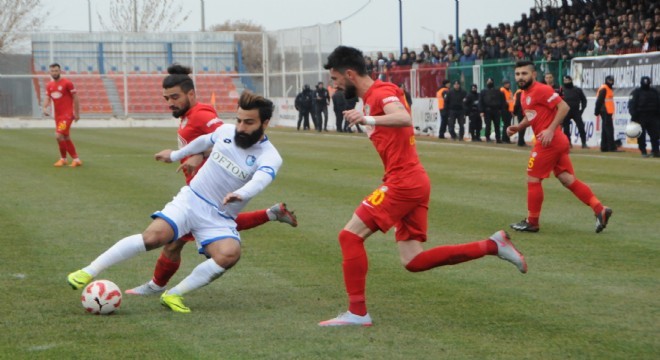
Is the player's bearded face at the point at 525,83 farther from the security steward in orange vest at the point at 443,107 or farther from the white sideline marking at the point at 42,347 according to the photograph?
the security steward in orange vest at the point at 443,107

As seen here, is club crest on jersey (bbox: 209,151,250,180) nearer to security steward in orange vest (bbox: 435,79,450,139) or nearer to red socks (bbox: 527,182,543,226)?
red socks (bbox: 527,182,543,226)

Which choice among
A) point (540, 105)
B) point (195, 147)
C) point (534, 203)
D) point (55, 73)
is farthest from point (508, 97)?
point (195, 147)

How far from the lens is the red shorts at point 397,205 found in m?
6.89

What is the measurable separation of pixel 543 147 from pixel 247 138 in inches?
210

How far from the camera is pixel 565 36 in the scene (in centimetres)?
3278

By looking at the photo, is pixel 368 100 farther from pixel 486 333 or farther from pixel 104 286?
pixel 104 286

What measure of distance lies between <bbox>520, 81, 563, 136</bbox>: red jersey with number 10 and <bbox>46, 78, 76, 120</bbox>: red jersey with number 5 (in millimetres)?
12307

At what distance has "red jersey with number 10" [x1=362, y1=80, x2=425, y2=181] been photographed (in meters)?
6.91

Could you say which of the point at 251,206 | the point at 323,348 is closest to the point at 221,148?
the point at 323,348

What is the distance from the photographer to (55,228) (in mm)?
11992

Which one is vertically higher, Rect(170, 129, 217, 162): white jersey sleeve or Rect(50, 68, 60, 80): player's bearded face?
Rect(50, 68, 60, 80): player's bearded face

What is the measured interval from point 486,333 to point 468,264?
9.32ft

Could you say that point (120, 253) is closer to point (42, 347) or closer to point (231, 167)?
point (231, 167)

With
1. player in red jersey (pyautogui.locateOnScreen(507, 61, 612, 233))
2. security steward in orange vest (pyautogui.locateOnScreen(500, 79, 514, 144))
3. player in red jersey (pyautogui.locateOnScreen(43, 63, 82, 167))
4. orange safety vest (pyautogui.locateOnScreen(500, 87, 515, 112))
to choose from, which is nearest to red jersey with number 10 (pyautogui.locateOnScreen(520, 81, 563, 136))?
player in red jersey (pyautogui.locateOnScreen(507, 61, 612, 233))
